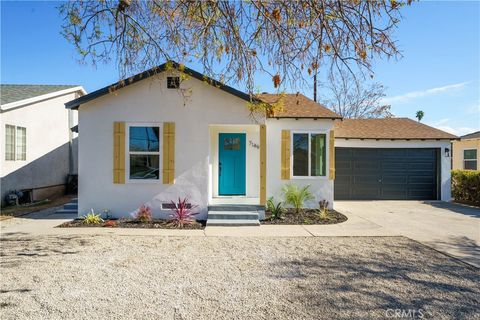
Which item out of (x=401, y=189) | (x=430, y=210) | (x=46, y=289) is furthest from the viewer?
(x=401, y=189)

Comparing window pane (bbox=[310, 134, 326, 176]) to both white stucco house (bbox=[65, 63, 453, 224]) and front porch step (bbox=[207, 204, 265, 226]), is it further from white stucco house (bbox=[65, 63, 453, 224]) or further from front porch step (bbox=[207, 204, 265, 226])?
front porch step (bbox=[207, 204, 265, 226])

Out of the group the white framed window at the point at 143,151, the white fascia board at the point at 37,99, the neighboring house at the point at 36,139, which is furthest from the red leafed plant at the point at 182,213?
the white fascia board at the point at 37,99

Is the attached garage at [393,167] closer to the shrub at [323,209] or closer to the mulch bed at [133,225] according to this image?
the shrub at [323,209]

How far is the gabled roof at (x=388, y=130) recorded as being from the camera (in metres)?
13.5

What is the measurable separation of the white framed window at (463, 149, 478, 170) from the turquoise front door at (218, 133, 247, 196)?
1538cm

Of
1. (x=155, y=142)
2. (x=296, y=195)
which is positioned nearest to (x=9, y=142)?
(x=155, y=142)

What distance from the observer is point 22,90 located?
1385cm

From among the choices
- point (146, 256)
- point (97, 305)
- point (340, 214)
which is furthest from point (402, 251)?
point (97, 305)

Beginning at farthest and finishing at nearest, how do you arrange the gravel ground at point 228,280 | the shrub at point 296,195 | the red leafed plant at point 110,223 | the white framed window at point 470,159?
the white framed window at point 470,159, the shrub at point 296,195, the red leafed plant at point 110,223, the gravel ground at point 228,280

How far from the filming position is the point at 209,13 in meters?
5.60

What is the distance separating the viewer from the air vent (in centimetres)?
910

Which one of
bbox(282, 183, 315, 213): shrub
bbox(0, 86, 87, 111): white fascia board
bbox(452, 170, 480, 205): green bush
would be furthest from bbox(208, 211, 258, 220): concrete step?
bbox(452, 170, 480, 205): green bush

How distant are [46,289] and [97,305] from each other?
1037 mm

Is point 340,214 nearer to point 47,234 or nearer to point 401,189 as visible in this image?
point 401,189
